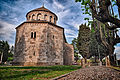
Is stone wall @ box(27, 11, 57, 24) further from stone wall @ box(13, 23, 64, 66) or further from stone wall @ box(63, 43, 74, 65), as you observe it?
stone wall @ box(63, 43, 74, 65)

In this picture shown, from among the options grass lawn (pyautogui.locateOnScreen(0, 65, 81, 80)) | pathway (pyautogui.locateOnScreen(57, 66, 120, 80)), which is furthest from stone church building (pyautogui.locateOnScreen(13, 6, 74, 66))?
pathway (pyautogui.locateOnScreen(57, 66, 120, 80))

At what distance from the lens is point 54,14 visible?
76.2 ft

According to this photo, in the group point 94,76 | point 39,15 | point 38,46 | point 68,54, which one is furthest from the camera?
point 68,54

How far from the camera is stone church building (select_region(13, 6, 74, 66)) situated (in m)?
17.3

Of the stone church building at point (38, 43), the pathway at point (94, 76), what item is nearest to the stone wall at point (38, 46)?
the stone church building at point (38, 43)

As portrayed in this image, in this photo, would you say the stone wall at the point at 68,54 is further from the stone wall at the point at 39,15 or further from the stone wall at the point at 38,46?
the stone wall at the point at 39,15

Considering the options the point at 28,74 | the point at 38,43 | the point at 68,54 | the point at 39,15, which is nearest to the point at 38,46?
the point at 38,43

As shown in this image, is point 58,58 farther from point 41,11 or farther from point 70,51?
point 41,11

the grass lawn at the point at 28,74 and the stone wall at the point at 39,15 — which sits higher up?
the stone wall at the point at 39,15

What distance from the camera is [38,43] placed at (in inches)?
705

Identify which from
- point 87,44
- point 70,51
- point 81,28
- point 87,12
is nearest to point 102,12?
point 87,12

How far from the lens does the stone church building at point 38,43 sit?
17.3m

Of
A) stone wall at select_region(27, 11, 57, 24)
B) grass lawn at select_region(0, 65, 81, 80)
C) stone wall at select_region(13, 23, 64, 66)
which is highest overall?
stone wall at select_region(27, 11, 57, 24)

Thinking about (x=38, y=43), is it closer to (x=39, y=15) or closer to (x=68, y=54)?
(x=39, y=15)
